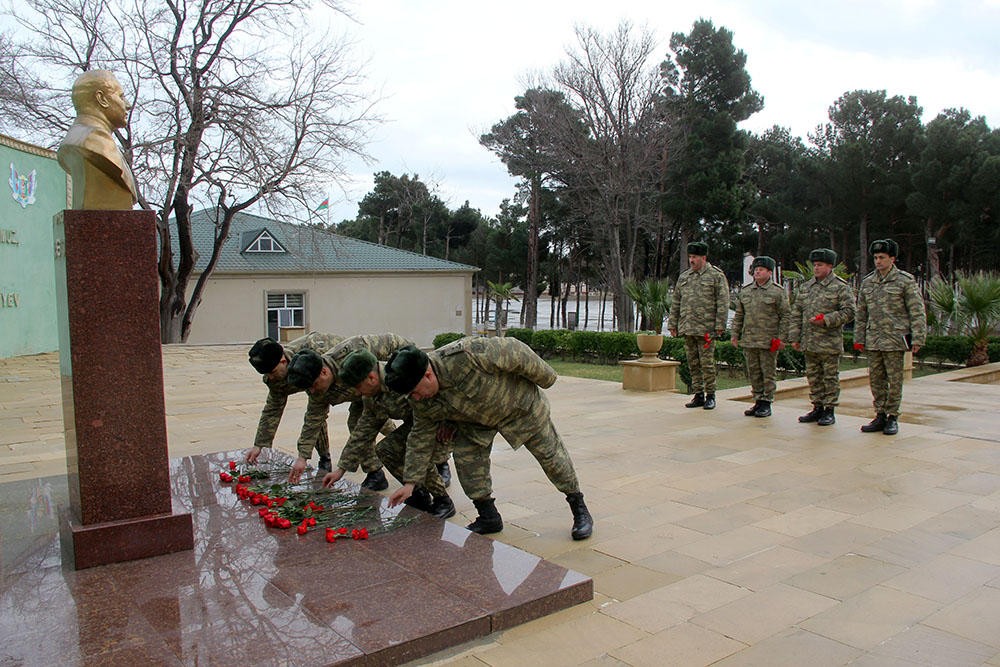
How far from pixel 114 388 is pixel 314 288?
84.9 feet

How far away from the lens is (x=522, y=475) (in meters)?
5.69

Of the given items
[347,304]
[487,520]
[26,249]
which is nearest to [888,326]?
[487,520]

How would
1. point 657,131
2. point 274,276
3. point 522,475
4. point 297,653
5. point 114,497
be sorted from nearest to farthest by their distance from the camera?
point 297,653 < point 114,497 < point 522,475 < point 657,131 < point 274,276

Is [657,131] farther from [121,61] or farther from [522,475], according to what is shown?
[522,475]

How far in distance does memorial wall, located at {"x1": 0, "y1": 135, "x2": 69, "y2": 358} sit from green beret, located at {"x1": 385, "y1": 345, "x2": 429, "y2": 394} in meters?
12.1

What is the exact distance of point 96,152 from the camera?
3.64 metres

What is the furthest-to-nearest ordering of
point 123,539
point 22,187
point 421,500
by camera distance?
point 22,187 < point 421,500 < point 123,539

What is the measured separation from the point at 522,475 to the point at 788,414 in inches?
146

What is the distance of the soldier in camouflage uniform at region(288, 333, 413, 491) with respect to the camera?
420cm

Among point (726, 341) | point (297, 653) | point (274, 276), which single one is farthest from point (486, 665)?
point (274, 276)

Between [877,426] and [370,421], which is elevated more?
[370,421]

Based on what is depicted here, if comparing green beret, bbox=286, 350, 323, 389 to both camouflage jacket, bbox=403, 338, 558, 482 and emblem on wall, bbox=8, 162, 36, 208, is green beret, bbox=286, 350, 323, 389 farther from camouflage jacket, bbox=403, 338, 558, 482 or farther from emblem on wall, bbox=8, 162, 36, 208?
emblem on wall, bbox=8, 162, 36, 208

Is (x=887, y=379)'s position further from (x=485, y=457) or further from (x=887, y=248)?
(x=485, y=457)

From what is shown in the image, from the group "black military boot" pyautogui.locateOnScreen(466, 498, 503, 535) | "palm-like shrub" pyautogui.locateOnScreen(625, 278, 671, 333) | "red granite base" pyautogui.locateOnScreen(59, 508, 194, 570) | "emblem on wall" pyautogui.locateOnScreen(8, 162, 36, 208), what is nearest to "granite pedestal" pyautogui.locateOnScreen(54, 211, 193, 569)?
"red granite base" pyautogui.locateOnScreen(59, 508, 194, 570)
